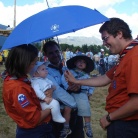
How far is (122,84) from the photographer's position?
8.26ft

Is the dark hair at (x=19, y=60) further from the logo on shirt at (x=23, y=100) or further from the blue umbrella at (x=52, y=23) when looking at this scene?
the logo on shirt at (x=23, y=100)

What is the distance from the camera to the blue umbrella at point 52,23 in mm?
2748

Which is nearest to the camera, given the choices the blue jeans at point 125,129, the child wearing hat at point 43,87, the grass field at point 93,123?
the blue jeans at point 125,129

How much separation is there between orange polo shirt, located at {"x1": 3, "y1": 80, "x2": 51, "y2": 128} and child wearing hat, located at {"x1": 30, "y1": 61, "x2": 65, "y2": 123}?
149 millimetres

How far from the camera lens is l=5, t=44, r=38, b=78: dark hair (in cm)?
269

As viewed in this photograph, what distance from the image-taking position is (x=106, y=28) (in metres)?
2.68

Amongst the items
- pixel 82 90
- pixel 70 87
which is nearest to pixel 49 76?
pixel 70 87

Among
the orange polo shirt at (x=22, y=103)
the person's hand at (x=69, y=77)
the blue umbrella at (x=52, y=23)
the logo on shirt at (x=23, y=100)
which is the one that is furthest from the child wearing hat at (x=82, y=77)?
the logo on shirt at (x=23, y=100)

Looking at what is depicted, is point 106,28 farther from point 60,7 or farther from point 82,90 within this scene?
point 82,90

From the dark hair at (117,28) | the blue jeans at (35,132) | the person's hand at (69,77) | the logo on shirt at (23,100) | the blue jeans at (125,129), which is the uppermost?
the dark hair at (117,28)

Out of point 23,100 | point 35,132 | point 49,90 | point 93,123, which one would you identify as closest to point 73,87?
point 49,90

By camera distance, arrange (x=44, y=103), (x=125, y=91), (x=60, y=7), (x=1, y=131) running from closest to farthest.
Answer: (x=125, y=91), (x=44, y=103), (x=60, y=7), (x=1, y=131)

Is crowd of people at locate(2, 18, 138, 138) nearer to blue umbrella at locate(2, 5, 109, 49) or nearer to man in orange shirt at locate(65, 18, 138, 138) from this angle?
man in orange shirt at locate(65, 18, 138, 138)

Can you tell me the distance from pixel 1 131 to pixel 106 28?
4599mm
